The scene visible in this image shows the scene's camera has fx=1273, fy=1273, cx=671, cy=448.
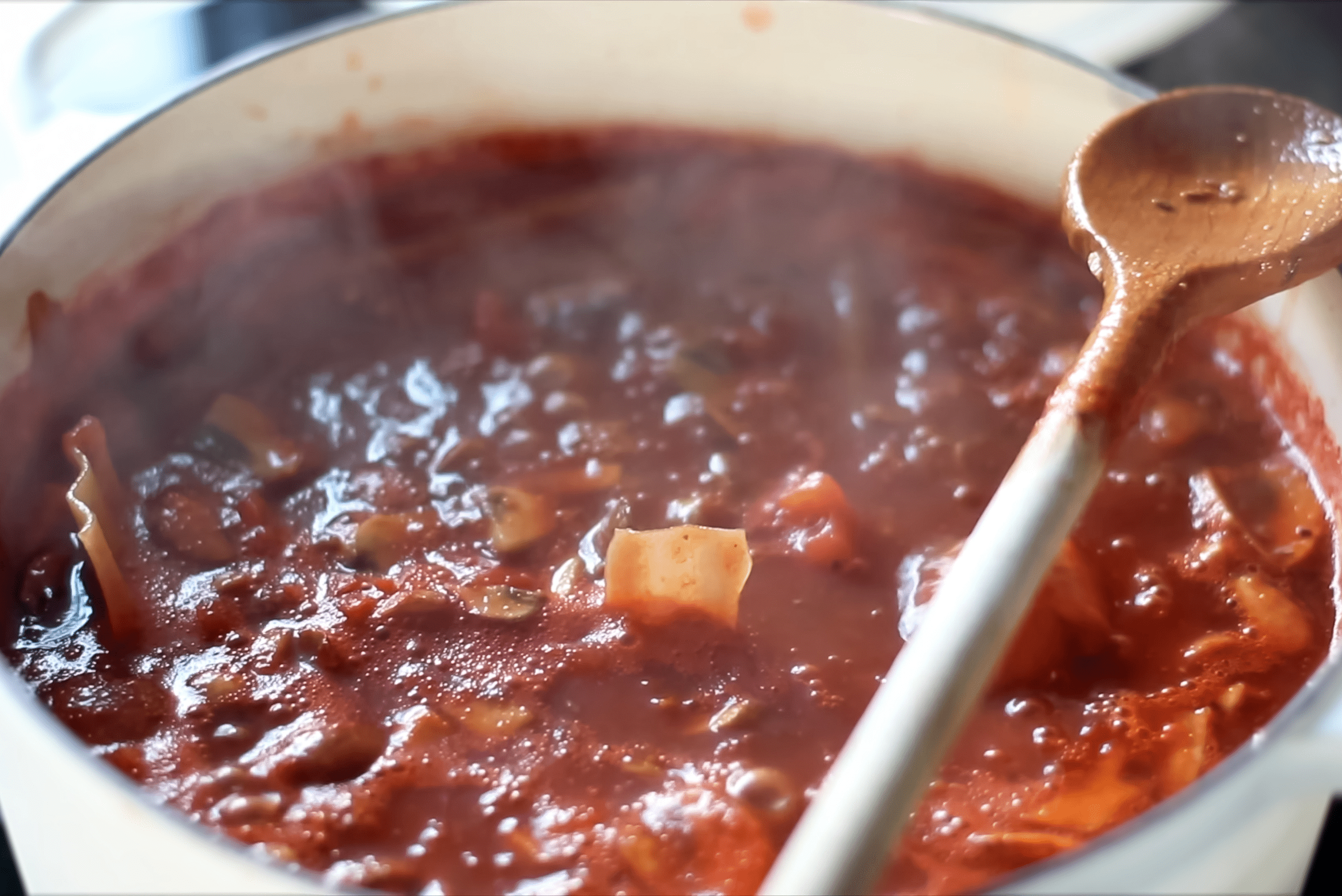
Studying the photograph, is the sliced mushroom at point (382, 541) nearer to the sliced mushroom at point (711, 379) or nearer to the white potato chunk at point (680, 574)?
the white potato chunk at point (680, 574)

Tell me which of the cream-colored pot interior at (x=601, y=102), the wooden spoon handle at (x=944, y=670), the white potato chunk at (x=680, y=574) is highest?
the cream-colored pot interior at (x=601, y=102)

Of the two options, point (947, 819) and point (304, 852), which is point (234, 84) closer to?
point (304, 852)

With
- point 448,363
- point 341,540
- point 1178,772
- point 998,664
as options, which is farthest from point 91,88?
point 1178,772

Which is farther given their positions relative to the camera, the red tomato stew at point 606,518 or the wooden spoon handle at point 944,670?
the red tomato stew at point 606,518

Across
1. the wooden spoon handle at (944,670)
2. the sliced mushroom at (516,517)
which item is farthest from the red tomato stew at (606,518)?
the wooden spoon handle at (944,670)

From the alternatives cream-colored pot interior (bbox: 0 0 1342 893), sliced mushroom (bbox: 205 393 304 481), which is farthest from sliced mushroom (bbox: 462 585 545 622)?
cream-colored pot interior (bbox: 0 0 1342 893)

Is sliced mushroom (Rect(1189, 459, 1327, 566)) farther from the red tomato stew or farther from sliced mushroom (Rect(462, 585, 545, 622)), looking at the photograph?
sliced mushroom (Rect(462, 585, 545, 622))
